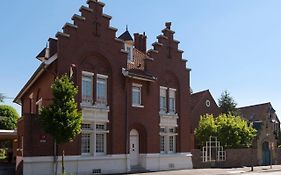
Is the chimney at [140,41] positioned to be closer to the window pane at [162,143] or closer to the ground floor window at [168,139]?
the ground floor window at [168,139]

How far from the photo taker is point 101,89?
31281 mm

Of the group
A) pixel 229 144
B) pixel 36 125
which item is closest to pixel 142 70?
pixel 36 125

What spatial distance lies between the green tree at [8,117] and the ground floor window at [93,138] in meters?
34.9

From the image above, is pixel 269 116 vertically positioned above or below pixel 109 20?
below

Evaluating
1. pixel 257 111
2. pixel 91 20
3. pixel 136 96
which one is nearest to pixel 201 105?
pixel 257 111

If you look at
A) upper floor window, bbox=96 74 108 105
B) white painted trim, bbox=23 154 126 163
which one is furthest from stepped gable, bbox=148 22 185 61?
white painted trim, bbox=23 154 126 163

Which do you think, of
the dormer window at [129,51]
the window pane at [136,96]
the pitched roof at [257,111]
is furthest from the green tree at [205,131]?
the pitched roof at [257,111]

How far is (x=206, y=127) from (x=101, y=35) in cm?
1931

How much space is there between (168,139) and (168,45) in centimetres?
814

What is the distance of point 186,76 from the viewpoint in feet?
128

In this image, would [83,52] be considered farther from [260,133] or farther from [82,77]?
[260,133]

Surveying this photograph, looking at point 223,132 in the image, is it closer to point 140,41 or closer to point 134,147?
point 140,41

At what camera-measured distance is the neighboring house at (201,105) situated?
180ft

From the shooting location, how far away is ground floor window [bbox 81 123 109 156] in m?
29.9
